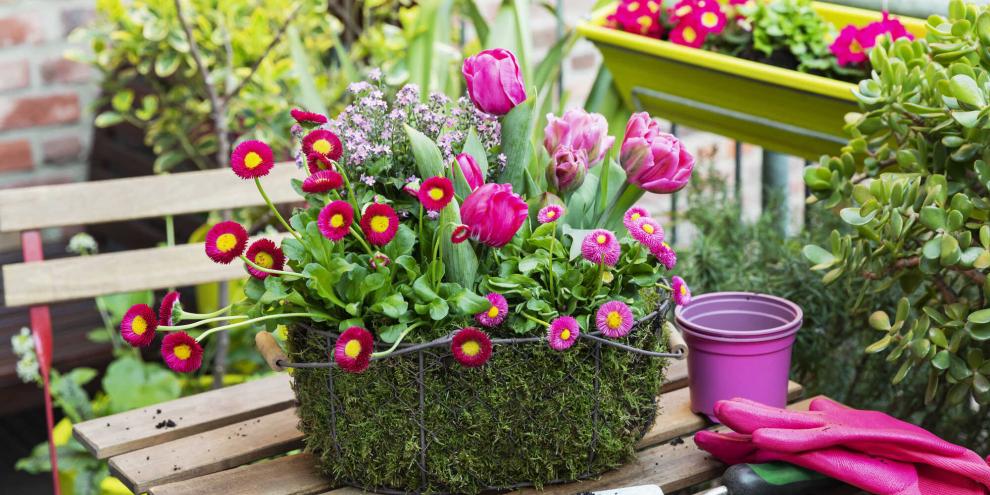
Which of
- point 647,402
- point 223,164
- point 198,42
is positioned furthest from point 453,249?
point 198,42

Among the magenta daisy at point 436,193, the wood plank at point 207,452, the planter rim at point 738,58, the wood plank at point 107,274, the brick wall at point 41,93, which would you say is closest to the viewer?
the magenta daisy at point 436,193

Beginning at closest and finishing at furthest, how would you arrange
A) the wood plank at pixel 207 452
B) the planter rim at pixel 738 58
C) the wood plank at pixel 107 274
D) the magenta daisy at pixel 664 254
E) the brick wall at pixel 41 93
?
1. the magenta daisy at pixel 664 254
2. the wood plank at pixel 207 452
3. the planter rim at pixel 738 58
4. the wood plank at pixel 107 274
5. the brick wall at pixel 41 93

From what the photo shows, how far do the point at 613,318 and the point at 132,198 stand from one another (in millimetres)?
985

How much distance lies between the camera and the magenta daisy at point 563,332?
0.91m

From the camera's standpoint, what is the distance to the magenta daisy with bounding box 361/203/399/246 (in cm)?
89

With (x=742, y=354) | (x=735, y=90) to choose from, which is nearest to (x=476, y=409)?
(x=742, y=354)

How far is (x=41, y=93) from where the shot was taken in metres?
2.47

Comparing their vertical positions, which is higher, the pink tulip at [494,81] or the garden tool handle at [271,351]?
the pink tulip at [494,81]

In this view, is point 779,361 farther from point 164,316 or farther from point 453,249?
point 164,316

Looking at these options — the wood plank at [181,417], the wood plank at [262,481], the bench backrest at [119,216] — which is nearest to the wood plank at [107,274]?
the bench backrest at [119,216]

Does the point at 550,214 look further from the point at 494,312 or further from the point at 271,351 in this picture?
the point at 271,351

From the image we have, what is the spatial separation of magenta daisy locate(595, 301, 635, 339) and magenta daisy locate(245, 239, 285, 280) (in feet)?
0.94

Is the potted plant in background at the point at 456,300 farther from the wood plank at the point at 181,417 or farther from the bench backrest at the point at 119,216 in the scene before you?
the bench backrest at the point at 119,216

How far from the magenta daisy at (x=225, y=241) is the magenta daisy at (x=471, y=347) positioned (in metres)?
0.21
